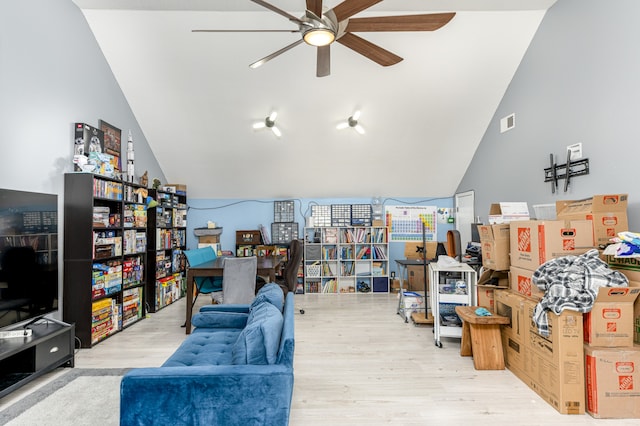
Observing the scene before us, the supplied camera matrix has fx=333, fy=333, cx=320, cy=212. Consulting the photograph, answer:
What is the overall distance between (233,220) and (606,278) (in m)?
5.39

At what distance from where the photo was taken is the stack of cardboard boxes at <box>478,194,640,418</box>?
212cm

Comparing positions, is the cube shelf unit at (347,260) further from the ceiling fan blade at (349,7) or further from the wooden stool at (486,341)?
the ceiling fan blade at (349,7)

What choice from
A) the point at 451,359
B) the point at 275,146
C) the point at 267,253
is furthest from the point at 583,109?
the point at 267,253

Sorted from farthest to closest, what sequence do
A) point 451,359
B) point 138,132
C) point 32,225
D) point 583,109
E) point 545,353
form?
point 138,132 → point 583,109 → point 451,359 → point 32,225 → point 545,353

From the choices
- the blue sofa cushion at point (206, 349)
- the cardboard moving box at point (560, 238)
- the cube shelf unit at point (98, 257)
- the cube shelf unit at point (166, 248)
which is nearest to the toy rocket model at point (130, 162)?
the cube shelf unit at point (98, 257)

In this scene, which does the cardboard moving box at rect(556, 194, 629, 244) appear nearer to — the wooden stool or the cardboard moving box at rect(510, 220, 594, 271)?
the cardboard moving box at rect(510, 220, 594, 271)

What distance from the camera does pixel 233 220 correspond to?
627cm

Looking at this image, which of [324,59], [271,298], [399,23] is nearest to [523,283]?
Answer: [271,298]

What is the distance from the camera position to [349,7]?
216 cm

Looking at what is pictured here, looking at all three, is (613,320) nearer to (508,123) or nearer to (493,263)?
(493,263)

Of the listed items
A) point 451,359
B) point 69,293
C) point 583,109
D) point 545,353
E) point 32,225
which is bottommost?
point 451,359

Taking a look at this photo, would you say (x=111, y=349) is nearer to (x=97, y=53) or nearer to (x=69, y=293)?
(x=69, y=293)

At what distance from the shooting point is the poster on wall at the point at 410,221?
6.27 meters

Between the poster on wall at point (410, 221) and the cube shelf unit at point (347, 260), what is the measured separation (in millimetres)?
371
